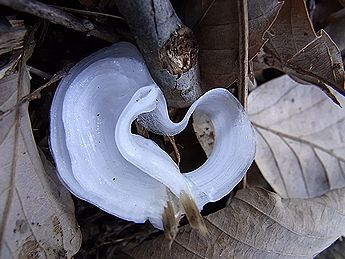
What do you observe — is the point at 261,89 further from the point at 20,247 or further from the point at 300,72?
the point at 20,247

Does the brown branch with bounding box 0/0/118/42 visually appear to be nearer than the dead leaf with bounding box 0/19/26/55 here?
Yes

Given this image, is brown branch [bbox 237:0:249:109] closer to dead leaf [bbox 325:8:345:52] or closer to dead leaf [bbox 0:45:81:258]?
dead leaf [bbox 325:8:345:52]

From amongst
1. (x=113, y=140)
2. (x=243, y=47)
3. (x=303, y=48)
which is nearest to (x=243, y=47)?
(x=243, y=47)

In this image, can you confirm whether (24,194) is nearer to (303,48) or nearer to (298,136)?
(303,48)

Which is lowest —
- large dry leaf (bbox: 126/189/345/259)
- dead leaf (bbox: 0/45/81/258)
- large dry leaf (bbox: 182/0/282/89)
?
large dry leaf (bbox: 126/189/345/259)

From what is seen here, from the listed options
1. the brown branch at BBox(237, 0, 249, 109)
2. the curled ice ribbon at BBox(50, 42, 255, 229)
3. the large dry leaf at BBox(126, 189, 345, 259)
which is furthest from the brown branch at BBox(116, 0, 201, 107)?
the large dry leaf at BBox(126, 189, 345, 259)

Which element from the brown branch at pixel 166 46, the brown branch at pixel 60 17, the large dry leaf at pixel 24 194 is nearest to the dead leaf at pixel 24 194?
the large dry leaf at pixel 24 194

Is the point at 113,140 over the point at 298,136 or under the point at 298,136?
over

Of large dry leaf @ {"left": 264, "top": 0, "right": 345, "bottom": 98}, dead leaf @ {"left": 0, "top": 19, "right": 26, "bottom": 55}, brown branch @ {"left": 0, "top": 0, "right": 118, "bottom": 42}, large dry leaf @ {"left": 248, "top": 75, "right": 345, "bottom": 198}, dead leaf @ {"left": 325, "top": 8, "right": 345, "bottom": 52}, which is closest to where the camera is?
brown branch @ {"left": 0, "top": 0, "right": 118, "bottom": 42}
